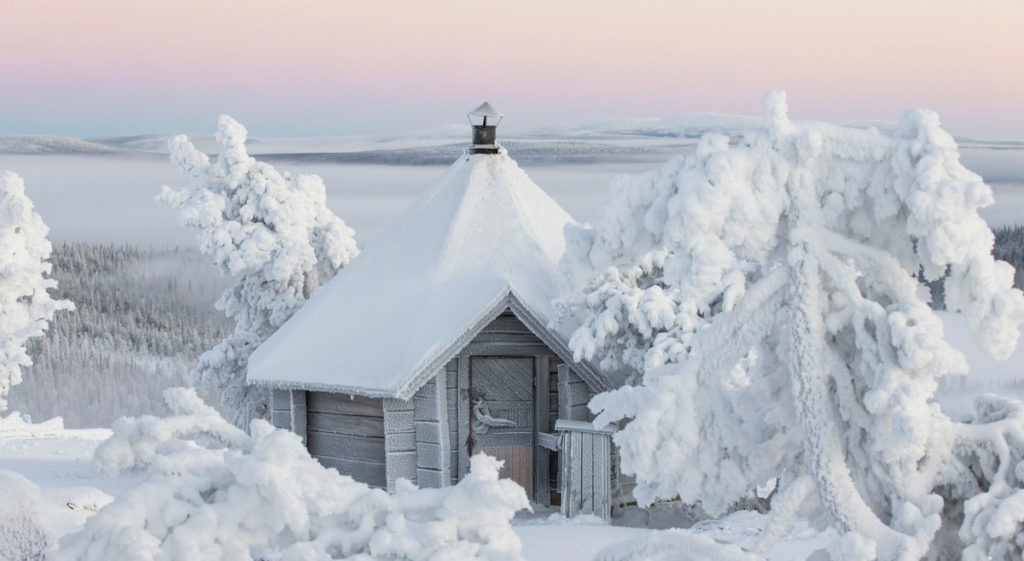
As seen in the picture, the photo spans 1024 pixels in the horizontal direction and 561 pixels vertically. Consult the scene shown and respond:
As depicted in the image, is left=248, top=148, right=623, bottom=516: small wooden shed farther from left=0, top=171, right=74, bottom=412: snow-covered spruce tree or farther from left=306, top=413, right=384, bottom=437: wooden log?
left=0, top=171, right=74, bottom=412: snow-covered spruce tree

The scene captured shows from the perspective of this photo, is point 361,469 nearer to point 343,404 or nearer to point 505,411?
point 343,404

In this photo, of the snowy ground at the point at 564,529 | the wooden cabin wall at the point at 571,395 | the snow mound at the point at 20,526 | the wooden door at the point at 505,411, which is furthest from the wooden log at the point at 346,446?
the snow mound at the point at 20,526

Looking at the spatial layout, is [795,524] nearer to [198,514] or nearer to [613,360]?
[613,360]

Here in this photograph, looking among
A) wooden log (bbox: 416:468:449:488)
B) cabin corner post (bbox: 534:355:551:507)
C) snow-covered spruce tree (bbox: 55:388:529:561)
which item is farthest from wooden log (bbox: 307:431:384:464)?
snow-covered spruce tree (bbox: 55:388:529:561)

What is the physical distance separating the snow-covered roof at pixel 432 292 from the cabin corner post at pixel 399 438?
48cm

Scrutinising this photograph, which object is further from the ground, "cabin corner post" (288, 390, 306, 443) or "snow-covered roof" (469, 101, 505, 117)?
"snow-covered roof" (469, 101, 505, 117)

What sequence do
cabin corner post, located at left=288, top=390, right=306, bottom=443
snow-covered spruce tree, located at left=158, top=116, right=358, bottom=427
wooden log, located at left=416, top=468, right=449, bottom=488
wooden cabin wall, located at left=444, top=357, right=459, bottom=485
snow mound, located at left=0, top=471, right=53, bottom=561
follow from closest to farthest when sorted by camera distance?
snow mound, located at left=0, top=471, right=53, bottom=561
wooden log, located at left=416, top=468, right=449, bottom=488
wooden cabin wall, located at left=444, top=357, right=459, bottom=485
cabin corner post, located at left=288, top=390, right=306, bottom=443
snow-covered spruce tree, located at left=158, top=116, right=358, bottom=427

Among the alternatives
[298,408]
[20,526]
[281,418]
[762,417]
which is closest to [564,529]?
[298,408]

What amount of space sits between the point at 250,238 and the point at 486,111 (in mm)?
4538

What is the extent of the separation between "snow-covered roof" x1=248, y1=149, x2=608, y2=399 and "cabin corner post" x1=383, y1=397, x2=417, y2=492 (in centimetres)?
48

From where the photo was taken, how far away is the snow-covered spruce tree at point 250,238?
20.1 m

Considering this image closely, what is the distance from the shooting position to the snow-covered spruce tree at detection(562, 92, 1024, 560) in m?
6.22

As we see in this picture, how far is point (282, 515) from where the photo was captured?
17.9ft

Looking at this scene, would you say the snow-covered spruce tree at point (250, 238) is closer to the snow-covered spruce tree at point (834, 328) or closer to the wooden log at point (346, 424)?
the wooden log at point (346, 424)
